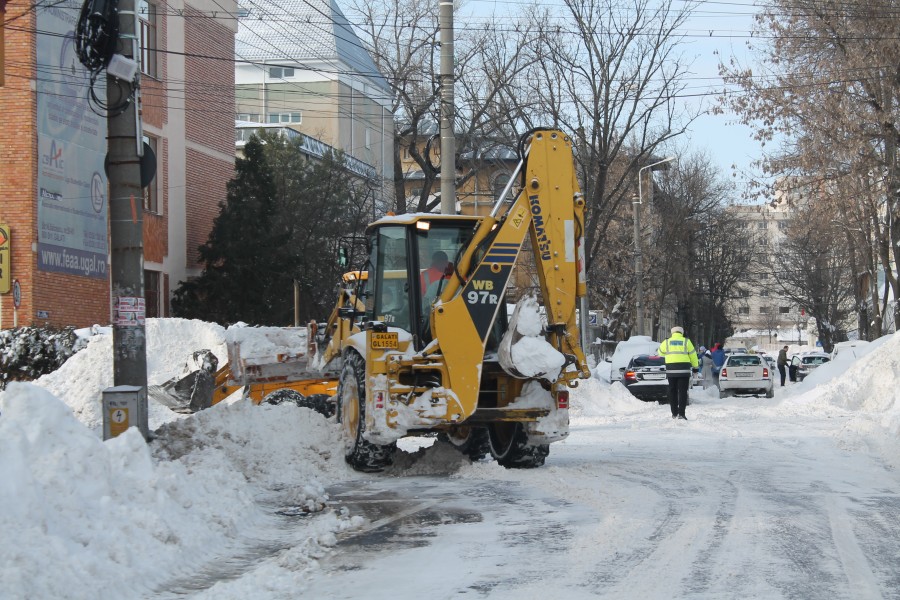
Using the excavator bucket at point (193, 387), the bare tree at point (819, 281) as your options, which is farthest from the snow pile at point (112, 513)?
the bare tree at point (819, 281)

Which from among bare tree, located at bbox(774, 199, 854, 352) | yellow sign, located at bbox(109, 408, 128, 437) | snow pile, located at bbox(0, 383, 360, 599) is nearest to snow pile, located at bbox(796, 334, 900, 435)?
snow pile, located at bbox(0, 383, 360, 599)

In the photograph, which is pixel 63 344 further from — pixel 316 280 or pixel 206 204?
pixel 316 280

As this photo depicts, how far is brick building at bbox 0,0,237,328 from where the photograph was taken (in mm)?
23438

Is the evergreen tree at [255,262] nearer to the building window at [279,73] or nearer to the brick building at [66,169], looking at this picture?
the brick building at [66,169]

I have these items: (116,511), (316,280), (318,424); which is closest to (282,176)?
(316,280)

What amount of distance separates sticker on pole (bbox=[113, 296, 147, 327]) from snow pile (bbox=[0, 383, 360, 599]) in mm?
1632

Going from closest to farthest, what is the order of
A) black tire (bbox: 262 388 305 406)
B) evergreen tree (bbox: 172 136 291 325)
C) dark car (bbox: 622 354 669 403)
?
1. black tire (bbox: 262 388 305 406)
2. dark car (bbox: 622 354 669 403)
3. evergreen tree (bbox: 172 136 291 325)

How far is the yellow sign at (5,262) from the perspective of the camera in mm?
23219

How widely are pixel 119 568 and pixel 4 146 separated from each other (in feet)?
64.7

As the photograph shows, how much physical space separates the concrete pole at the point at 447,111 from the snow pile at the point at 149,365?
185 inches

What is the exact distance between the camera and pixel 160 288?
96.6ft

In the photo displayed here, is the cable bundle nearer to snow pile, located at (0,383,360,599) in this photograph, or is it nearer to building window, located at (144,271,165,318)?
snow pile, located at (0,383,360,599)

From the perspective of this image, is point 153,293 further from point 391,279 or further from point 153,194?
point 391,279

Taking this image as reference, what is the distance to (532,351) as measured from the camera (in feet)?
35.7
